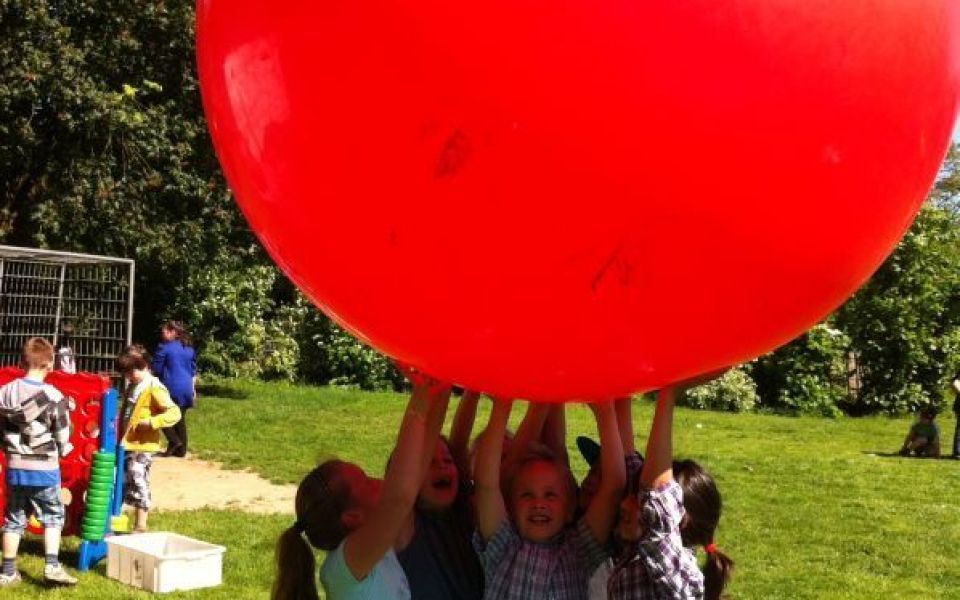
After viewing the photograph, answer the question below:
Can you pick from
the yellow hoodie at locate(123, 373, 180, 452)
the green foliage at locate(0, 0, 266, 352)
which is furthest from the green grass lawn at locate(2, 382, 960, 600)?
the green foliage at locate(0, 0, 266, 352)

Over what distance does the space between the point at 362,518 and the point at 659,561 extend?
765 millimetres

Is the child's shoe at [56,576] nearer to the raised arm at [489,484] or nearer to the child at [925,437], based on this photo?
the raised arm at [489,484]

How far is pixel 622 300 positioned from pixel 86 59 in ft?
48.6

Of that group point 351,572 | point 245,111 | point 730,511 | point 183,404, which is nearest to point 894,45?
point 245,111

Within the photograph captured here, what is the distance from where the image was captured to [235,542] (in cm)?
813

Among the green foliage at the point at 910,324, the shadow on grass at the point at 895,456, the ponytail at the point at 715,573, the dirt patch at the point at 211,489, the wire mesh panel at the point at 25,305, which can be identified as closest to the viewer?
the ponytail at the point at 715,573

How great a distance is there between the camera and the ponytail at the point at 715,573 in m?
3.38

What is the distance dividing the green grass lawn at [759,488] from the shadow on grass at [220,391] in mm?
59

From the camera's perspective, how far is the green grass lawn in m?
7.54

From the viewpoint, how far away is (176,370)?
11688 mm

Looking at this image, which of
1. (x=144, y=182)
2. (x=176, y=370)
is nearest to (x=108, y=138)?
(x=144, y=182)

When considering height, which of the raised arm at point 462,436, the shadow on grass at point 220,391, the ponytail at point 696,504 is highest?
the raised arm at point 462,436

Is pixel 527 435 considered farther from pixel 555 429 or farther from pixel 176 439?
pixel 176 439

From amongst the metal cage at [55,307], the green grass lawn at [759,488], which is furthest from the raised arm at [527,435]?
the metal cage at [55,307]
